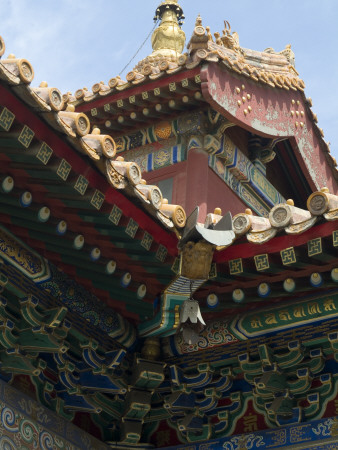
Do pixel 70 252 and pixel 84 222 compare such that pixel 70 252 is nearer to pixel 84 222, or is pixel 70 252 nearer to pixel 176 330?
pixel 84 222

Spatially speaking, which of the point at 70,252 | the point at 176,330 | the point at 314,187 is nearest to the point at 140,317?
the point at 176,330

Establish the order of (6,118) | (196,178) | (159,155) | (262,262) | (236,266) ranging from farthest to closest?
(159,155), (196,178), (236,266), (262,262), (6,118)

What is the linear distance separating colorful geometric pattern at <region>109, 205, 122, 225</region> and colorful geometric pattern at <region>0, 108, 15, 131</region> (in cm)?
115

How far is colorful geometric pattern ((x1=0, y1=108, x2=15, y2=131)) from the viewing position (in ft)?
18.4

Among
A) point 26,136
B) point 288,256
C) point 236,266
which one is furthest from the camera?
point 236,266

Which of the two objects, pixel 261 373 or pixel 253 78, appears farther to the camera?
pixel 253 78

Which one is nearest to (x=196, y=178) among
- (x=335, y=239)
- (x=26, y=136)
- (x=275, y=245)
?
(x=275, y=245)

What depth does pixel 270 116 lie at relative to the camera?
10250 millimetres

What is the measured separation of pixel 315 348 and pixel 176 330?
1.12 metres

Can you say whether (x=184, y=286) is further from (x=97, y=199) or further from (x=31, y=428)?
(x=31, y=428)

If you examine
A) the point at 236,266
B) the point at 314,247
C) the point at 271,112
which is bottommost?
the point at 236,266

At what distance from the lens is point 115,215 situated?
21.4ft

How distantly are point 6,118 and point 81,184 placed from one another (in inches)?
32.5

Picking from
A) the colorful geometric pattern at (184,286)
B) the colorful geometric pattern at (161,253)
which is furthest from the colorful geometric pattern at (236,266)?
the colorful geometric pattern at (161,253)
